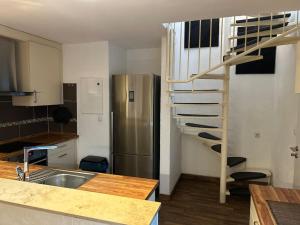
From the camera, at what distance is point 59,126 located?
387 cm

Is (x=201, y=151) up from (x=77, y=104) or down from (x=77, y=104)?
down

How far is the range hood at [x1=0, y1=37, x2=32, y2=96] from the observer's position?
9.54 feet

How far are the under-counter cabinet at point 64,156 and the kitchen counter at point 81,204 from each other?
1.86 metres

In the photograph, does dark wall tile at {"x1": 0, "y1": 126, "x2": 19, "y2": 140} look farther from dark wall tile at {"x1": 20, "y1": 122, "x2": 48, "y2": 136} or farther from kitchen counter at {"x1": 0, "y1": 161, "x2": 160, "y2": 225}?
kitchen counter at {"x1": 0, "y1": 161, "x2": 160, "y2": 225}

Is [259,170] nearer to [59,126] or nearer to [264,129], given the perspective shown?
[264,129]

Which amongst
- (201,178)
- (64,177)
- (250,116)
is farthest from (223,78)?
(64,177)

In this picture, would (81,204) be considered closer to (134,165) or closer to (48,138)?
(134,165)

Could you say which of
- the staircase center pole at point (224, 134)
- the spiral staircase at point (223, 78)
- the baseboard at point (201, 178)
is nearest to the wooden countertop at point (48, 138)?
the spiral staircase at point (223, 78)

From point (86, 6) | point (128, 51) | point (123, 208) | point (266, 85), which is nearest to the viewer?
point (123, 208)

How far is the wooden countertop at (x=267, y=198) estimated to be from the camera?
128 cm

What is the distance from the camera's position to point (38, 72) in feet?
10.7

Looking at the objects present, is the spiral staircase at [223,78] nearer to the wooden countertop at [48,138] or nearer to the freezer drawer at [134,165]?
the freezer drawer at [134,165]

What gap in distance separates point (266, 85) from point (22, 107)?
153 inches

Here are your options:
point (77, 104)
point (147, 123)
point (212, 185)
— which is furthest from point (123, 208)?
point (212, 185)
